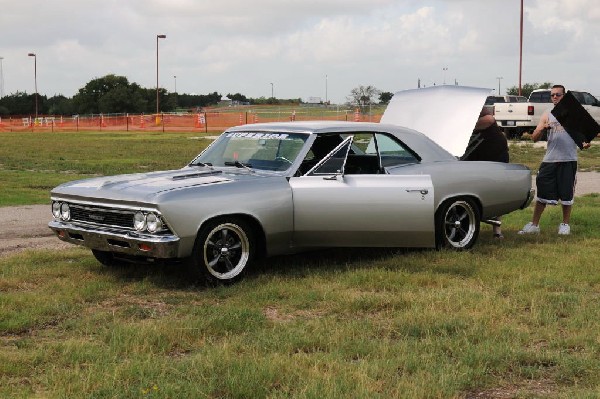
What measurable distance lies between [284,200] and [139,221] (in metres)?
1.23

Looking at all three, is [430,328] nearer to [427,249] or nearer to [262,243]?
[262,243]

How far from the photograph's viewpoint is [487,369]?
434cm

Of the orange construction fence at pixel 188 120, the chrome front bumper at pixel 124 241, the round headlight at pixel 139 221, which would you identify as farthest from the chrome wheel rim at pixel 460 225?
the orange construction fence at pixel 188 120

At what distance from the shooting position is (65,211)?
269 inches

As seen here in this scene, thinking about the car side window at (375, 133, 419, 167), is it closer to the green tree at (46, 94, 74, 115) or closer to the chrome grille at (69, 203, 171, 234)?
the chrome grille at (69, 203, 171, 234)

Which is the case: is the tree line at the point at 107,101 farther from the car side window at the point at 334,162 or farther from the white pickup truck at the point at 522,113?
the car side window at the point at 334,162

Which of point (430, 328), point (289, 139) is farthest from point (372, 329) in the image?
point (289, 139)

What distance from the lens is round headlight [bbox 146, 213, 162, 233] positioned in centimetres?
609

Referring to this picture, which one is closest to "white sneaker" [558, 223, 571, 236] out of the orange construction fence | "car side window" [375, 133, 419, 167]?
"car side window" [375, 133, 419, 167]

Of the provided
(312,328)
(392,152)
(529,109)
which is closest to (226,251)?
(312,328)

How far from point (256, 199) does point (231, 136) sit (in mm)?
1519

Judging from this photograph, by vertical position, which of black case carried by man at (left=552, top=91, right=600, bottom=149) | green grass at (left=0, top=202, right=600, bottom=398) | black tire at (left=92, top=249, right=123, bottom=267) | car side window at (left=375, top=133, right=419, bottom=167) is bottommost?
green grass at (left=0, top=202, right=600, bottom=398)

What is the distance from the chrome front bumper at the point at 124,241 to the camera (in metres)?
6.06

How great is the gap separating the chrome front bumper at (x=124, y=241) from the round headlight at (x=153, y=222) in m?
0.05
